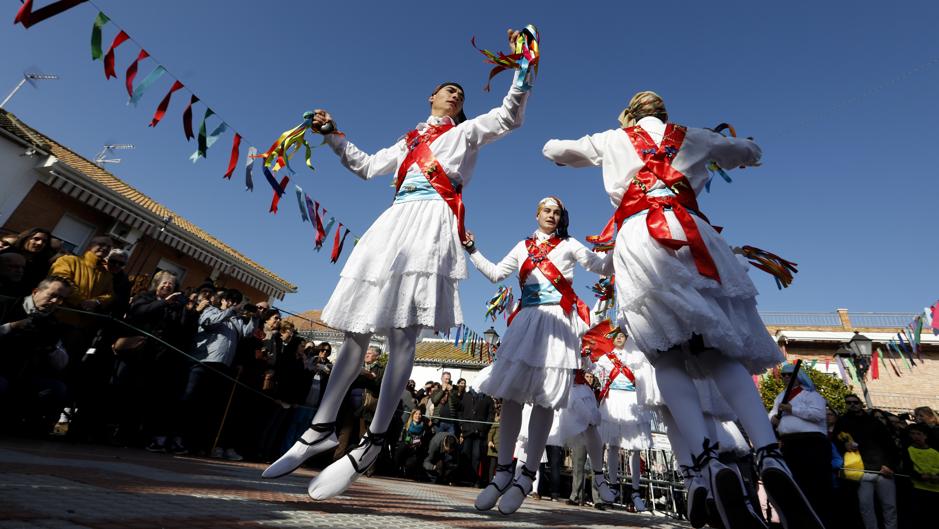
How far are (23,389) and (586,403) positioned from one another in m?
5.86

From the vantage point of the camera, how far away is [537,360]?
382 cm

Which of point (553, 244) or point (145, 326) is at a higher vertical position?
point (553, 244)

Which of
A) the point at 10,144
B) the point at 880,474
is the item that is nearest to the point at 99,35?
the point at 880,474

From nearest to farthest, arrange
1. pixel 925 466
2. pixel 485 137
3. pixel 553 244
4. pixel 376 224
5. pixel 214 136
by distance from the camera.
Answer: pixel 376 224 → pixel 485 137 → pixel 553 244 → pixel 214 136 → pixel 925 466

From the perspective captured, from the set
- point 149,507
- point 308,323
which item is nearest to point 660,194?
point 149,507

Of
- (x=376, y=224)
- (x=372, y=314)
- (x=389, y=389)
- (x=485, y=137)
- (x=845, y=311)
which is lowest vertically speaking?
(x=389, y=389)

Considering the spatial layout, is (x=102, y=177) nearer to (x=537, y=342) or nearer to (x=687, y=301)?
(x=537, y=342)

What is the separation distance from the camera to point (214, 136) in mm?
5883

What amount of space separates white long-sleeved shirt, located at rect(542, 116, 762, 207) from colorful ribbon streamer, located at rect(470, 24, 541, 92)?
454 millimetres

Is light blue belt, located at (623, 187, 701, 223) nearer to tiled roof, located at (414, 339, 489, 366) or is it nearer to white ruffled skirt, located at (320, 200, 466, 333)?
white ruffled skirt, located at (320, 200, 466, 333)

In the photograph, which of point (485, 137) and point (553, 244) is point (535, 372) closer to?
point (553, 244)

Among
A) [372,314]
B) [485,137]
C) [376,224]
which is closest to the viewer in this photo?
[372,314]

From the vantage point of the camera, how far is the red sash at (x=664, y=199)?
227 cm

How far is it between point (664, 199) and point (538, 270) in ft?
6.38
